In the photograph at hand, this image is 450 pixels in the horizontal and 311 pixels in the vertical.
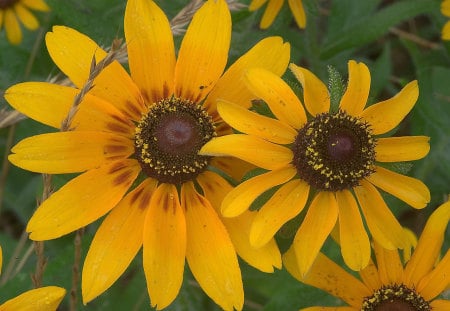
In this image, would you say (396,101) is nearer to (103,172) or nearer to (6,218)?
(103,172)

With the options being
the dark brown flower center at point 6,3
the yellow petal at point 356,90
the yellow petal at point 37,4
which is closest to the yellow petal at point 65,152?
the yellow petal at point 356,90

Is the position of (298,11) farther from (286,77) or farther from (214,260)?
(214,260)

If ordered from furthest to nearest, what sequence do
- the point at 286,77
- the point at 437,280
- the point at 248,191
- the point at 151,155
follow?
the point at 286,77
the point at 437,280
the point at 151,155
the point at 248,191

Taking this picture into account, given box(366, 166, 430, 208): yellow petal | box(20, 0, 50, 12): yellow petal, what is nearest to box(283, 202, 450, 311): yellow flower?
box(366, 166, 430, 208): yellow petal

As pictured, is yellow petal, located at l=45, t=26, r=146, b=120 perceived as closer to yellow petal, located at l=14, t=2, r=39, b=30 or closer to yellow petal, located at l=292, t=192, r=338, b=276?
yellow petal, located at l=292, t=192, r=338, b=276

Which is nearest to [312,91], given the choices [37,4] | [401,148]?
[401,148]
